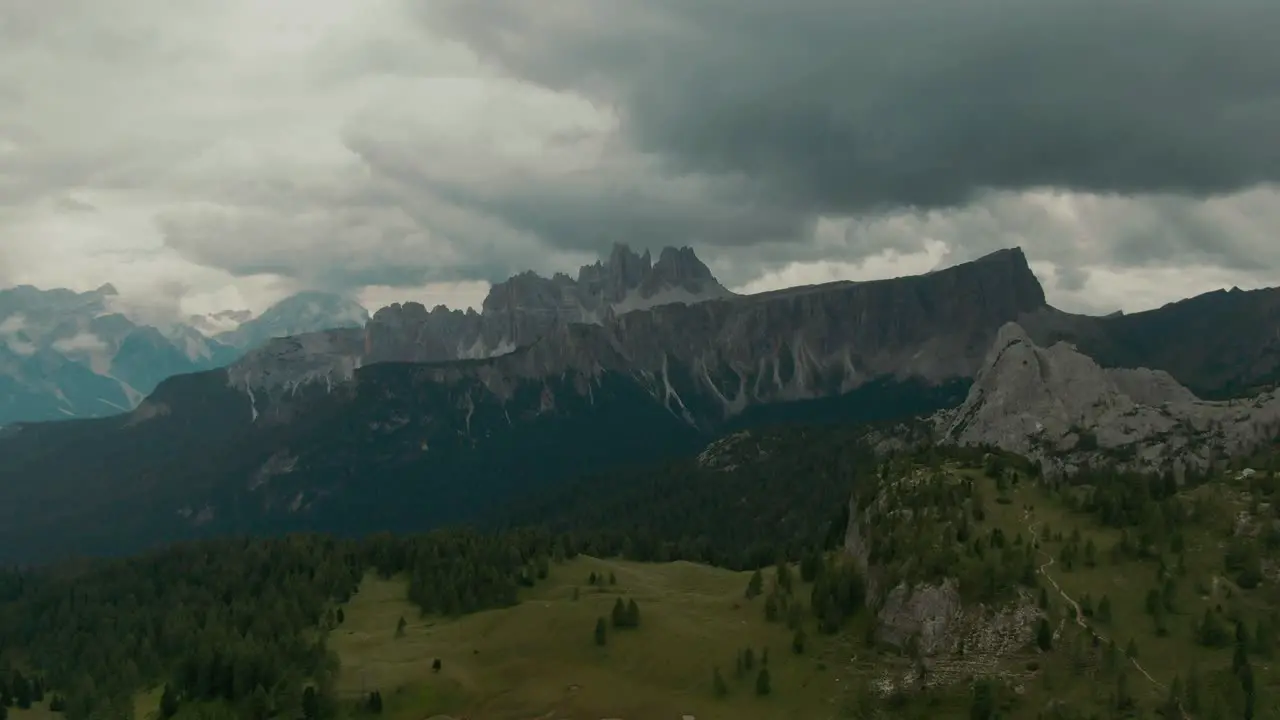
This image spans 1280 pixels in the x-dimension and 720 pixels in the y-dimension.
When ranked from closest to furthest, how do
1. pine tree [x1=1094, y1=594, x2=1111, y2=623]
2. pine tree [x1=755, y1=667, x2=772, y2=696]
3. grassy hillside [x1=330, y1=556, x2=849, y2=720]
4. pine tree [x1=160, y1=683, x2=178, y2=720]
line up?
pine tree [x1=1094, y1=594, x2=1111, y2=623]
grassy hillside [x1=330, y1=556, x2=849, y2=720]
pine tree [x1=755, y1=667, x2=772, y2=696]
pine tree [x1=160, y1=683, x2=178, y2=720]

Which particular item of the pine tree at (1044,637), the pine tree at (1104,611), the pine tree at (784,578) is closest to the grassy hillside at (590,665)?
the pine tree at (784,578)

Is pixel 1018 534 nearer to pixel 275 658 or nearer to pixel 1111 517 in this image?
pixel 1111 517

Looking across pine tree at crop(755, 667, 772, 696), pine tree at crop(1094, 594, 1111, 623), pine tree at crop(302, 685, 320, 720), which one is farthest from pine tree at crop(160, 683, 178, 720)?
pine tree at crop(1094, 594, 1111, 623)

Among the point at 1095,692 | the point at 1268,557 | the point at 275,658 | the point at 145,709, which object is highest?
the point at 1268,557

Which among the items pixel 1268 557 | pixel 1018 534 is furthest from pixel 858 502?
pixel 1268 557

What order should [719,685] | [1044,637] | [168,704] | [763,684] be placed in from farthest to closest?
1. [168,704]
2. [719,685]
3. [763,684]
4. [1044,637]

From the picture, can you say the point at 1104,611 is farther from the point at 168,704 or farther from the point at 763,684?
the point at 168,704

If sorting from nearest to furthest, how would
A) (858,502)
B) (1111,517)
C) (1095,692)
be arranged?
(1095,692) → (1111,517) → (858,502)

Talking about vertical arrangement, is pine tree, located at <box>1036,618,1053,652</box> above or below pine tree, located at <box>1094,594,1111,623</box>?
below

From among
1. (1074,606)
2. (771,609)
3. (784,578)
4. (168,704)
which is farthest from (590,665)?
(1074,606)

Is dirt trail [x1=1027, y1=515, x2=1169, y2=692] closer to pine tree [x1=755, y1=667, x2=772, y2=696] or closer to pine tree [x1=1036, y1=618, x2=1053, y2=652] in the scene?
pine tree [x1=1036, y1=618, x2=1053, y2=652]

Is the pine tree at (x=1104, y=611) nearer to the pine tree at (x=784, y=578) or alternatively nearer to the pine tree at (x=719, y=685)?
the pine tree at (x=719, y=685)
